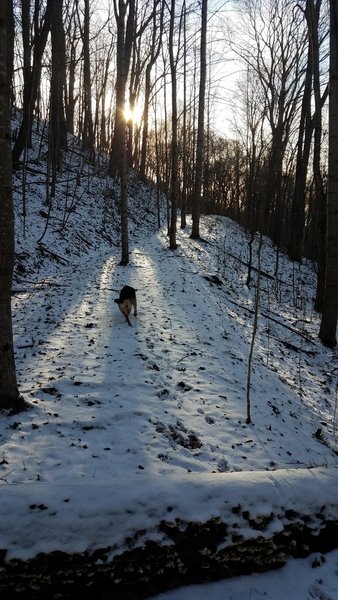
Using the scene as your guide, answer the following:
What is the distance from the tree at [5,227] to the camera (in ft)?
12.0

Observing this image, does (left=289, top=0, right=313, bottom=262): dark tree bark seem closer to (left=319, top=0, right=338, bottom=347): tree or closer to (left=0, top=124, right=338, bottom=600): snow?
(left=0, top=124, right=338, bottom=600): snow

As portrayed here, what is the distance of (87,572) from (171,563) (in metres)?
0.57

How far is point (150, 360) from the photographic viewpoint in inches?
239

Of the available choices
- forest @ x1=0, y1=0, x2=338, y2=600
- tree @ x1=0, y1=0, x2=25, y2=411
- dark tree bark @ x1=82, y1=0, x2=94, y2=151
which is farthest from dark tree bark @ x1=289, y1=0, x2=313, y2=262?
tree @ x1=0, y1=0, x2=25, y2=411

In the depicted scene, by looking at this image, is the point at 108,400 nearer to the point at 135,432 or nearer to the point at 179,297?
the point at 135,432

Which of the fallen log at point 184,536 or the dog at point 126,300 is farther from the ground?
the dog at point 126,300

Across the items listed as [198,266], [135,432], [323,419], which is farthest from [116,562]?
[198,266]

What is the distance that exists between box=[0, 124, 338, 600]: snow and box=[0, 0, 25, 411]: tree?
18.8 inches

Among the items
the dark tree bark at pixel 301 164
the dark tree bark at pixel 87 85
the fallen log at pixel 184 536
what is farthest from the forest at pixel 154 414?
the dark tree bark at pixel 87 85

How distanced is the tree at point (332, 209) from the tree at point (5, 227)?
6.36 meters

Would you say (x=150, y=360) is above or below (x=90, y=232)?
below

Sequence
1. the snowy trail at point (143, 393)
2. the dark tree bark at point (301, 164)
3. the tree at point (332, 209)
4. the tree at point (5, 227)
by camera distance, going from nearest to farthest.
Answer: the tree at point (5, 227) → the snowy trail at point (143, 393) → the tree at point (332, 209) → the dark tree bark at point (301, 164)

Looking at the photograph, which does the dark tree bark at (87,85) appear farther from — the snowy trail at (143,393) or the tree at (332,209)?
the tree at (332,209)

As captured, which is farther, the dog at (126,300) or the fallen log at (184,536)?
the dog at (126,300)
